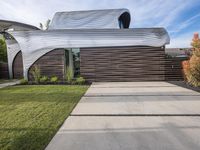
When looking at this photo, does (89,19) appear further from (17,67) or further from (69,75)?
(69,75)

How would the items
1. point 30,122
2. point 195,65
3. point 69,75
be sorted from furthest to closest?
point 69,75, point 195,65, point 30,122

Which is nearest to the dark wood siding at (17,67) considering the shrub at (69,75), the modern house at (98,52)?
the modern house at (98,52)

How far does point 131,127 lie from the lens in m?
3.36

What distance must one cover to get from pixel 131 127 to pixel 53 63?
8.31 metres

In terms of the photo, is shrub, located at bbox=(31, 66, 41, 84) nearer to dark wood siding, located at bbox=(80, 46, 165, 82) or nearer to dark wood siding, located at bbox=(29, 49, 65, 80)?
dark wood siding, located at bbox=(29, 49, 65, 80)

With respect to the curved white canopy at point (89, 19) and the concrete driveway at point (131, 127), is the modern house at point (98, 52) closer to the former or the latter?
the concrete driveway at point (131, 127)

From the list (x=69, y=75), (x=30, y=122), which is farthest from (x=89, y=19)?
(x=30, y=122)

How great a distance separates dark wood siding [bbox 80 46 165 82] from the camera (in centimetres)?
1034

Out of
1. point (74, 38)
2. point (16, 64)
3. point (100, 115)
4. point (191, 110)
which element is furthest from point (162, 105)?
point (16, 64)

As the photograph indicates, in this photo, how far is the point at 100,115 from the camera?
4.13 metres

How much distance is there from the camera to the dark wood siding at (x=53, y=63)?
10.7 meters

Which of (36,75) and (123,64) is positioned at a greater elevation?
(123,64)

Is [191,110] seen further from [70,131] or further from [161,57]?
[161,57]

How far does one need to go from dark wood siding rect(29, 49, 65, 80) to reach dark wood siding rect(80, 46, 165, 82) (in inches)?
46.7
